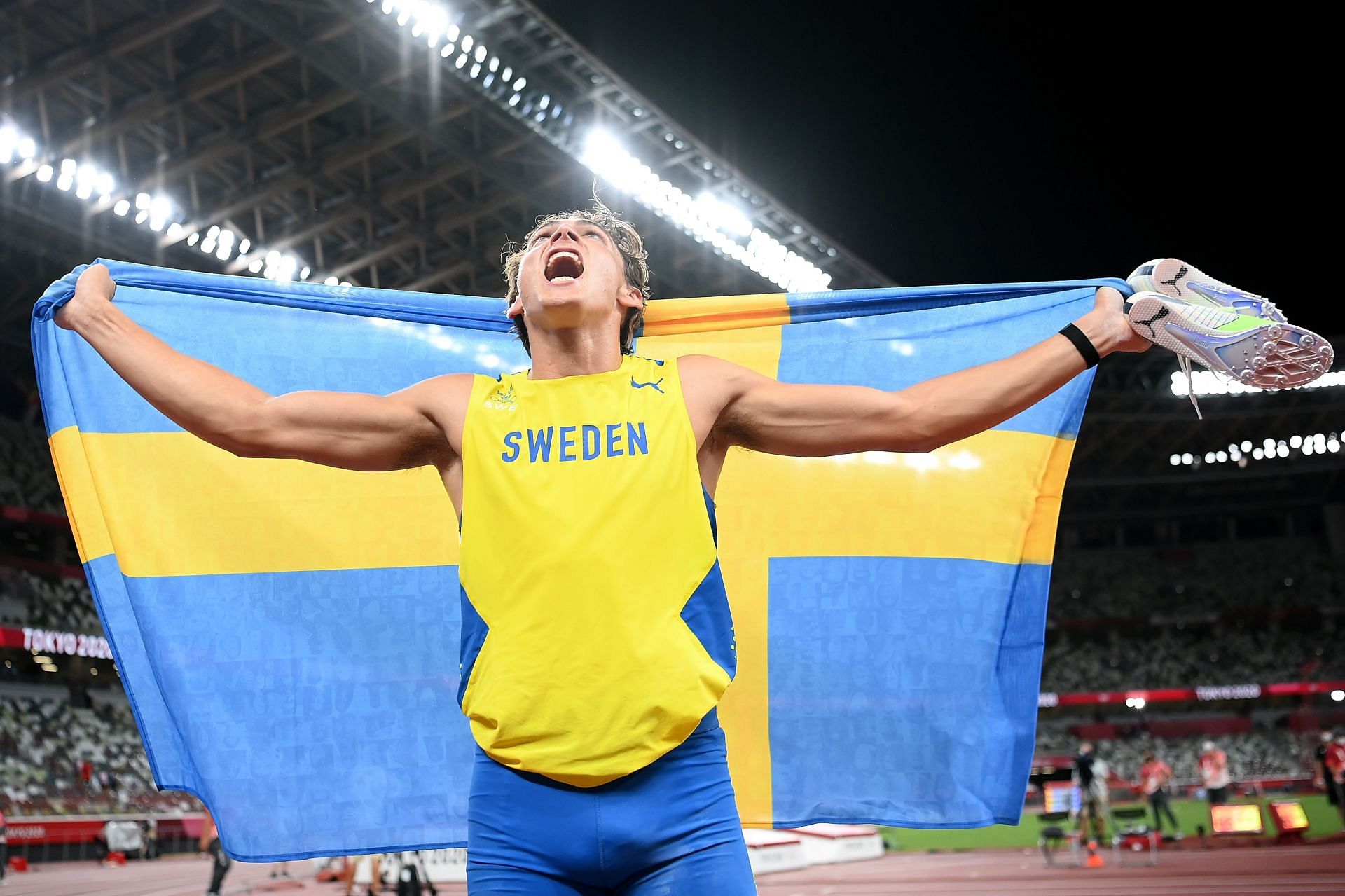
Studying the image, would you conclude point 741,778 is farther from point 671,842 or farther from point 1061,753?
point 1061,753

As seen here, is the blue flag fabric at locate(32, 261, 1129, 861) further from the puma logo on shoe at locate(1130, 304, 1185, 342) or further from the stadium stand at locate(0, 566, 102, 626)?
the stadium stand at locate(0, 566, 102, 626)

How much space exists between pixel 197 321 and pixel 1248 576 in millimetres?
45755

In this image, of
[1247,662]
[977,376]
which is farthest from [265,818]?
[1247,662]

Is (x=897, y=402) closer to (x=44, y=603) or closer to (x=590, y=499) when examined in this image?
(x=590, y=499)

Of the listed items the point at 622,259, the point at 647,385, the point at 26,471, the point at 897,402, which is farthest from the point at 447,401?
the point at 26,471

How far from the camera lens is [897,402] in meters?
2.22

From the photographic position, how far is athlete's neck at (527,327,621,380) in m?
2.28

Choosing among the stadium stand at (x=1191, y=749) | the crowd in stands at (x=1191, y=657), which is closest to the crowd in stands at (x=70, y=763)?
the stadium stand at (x=1191, y=749)

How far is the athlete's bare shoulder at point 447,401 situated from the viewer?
87.4 inches

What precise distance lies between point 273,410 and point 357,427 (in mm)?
160

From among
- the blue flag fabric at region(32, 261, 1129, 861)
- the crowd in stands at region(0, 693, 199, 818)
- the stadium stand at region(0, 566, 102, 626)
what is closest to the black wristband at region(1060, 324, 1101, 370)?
the blue flag fabric at region(32, 261, 1129, 861)

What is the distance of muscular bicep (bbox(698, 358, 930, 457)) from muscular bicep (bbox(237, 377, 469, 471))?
53 centimetres

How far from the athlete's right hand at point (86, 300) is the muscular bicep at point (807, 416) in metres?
1.25

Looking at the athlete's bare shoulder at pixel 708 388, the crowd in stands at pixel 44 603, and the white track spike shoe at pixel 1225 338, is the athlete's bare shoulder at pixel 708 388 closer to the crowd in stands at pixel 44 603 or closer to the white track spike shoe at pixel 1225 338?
the white track spike shoe at pixel 1225 338
